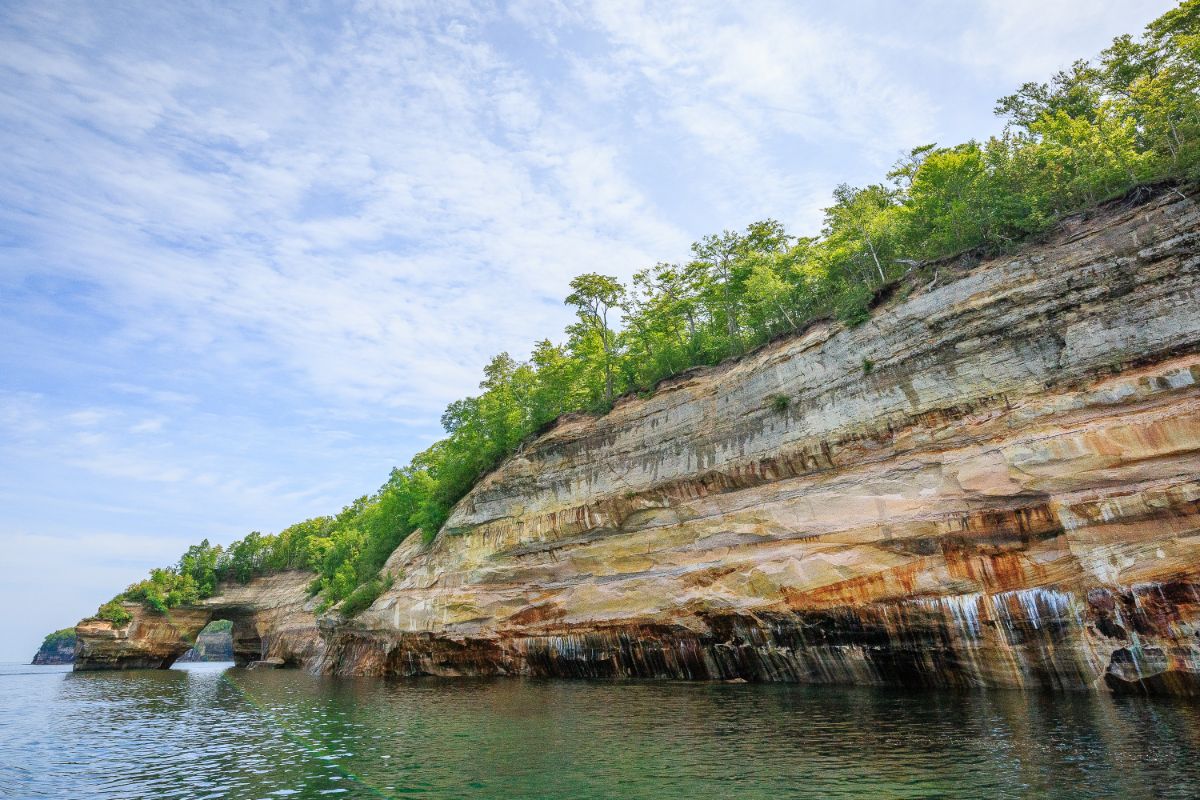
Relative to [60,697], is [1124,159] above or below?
above

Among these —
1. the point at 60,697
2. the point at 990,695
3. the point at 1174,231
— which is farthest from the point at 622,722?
the point at 60,697

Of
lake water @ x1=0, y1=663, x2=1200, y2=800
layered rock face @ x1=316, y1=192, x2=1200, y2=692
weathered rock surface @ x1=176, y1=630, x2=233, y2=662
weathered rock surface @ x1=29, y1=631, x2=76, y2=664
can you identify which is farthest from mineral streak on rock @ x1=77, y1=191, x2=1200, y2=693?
weathered rock surface @ x1=29, y1=631, x2=76, y2=664

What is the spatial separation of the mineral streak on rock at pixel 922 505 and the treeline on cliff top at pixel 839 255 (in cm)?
261

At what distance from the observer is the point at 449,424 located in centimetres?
4809

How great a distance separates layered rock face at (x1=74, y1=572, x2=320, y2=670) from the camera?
5838 centimetres

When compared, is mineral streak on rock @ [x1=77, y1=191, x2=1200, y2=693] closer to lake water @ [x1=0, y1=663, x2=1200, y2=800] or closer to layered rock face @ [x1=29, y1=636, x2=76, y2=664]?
lake water @ [x1=0, y1=663, x2=1200, y2=800]

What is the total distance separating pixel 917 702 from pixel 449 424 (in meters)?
38.1

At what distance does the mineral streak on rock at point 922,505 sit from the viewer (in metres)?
16.8

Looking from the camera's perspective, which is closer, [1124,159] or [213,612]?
[1124,159]

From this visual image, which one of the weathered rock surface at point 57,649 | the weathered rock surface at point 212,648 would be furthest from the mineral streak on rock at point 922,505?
the weathered rock surface at point 57,649

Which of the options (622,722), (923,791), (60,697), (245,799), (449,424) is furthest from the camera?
(449,424)

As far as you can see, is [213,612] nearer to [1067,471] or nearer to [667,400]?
[667,400]

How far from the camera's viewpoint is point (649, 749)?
12695 millimetres

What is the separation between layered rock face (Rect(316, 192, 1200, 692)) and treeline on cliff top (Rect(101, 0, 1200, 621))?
8.43 ft
